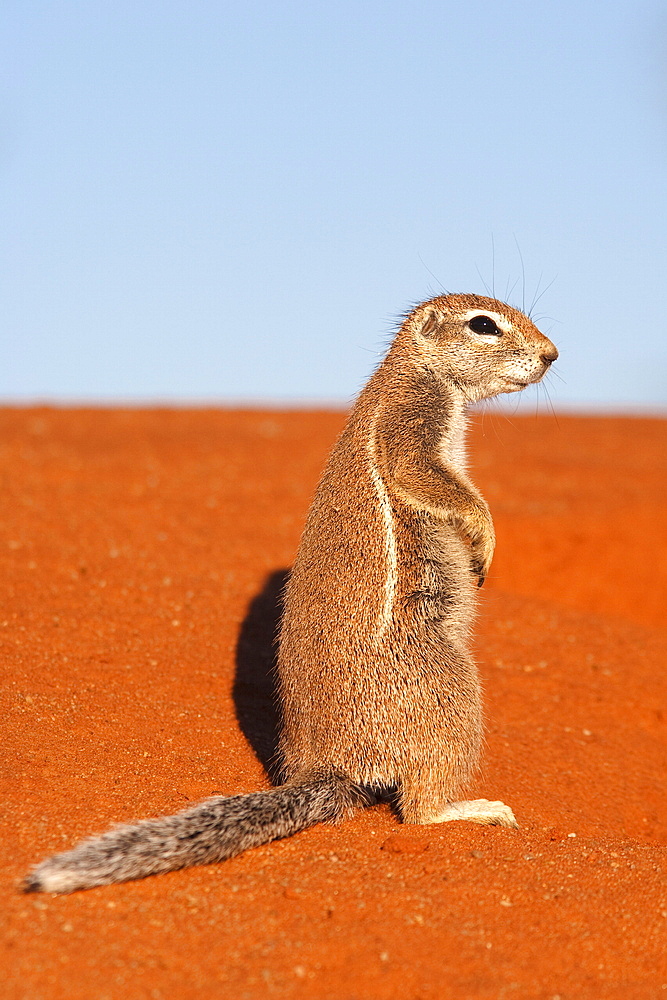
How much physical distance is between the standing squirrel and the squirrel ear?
1.36 feet

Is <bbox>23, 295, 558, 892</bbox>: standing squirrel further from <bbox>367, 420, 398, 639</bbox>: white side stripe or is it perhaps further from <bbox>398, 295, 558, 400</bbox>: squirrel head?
<bbox>398, 295, 558, 400</bbox>: squirrel head

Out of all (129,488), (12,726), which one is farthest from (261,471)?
(12,726)

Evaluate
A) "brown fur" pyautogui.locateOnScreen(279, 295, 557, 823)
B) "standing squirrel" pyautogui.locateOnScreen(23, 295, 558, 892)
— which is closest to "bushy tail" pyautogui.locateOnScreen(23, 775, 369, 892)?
"standing squirrel" pyautogui.locateOnScreen(23, 295, 558, 892)

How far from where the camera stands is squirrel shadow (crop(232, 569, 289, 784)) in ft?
21.4

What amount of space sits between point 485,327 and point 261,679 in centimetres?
299

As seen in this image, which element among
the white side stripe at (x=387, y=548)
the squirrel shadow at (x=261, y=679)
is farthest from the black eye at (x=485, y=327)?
the squirrel shadow at (x=261, y=679)

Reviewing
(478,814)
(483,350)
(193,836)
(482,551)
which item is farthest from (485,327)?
(193,836)

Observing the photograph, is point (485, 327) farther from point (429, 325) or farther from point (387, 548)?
point (387, 548)

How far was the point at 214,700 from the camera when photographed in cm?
697

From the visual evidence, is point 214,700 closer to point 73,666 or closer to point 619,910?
point 73,666

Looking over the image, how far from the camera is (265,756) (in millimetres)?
6352

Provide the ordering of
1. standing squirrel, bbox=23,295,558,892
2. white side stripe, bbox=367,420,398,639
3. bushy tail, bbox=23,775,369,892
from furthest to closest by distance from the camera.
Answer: white side stripe, bbox=367,420,398,639 → standing squirrel, bbox=23,295,558,892 → bushy tail, bbox=23,775,369,892

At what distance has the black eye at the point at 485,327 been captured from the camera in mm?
6410

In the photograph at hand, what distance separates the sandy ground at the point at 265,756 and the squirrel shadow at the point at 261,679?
0.03 metres
